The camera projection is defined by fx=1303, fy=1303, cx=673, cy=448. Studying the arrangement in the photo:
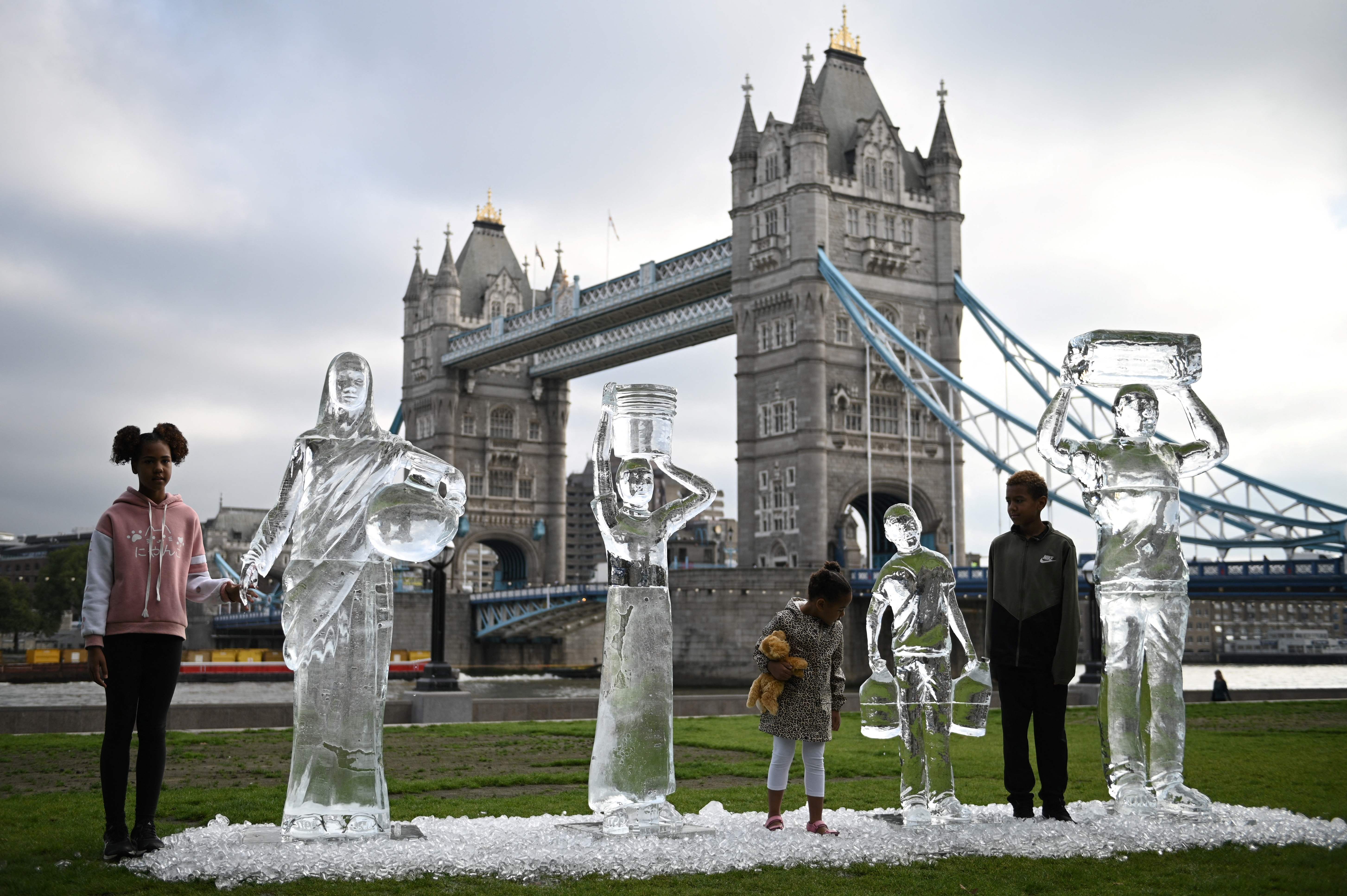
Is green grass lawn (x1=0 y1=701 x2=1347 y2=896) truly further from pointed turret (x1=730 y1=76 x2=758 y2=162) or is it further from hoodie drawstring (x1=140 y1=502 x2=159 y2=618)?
pointed turret (x1=730 y1=76 x2=758 y2=162)

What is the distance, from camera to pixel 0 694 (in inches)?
1347

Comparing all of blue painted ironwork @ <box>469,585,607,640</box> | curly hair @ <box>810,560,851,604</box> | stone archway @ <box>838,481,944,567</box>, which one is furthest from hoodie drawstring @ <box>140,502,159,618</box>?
blue painted ironwork @ <box>469,585,607,640</box>

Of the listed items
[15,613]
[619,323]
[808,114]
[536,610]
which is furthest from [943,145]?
[15,613]

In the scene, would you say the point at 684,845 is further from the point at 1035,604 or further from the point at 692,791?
the point at 692,791

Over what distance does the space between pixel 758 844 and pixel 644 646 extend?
1080 mm

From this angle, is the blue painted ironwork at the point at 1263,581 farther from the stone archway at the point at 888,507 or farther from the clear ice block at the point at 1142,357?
the clear ice block at the point at 1142,357

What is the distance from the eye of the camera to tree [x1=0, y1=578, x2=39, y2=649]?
65812 millimetres

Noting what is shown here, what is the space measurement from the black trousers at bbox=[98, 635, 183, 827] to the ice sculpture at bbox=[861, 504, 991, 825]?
3426 mm

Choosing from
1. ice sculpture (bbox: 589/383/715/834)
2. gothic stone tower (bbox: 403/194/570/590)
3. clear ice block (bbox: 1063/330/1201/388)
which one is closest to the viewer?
ice sculpture (bbox: 589/383/715/834)

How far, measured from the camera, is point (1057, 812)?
6.79m

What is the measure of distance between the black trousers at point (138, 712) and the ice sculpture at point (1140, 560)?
4.63 metres

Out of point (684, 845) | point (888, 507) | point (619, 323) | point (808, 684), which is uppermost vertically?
point (619, 323)

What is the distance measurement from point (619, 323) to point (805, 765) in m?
46.6

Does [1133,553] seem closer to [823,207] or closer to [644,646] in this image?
[644,646]
